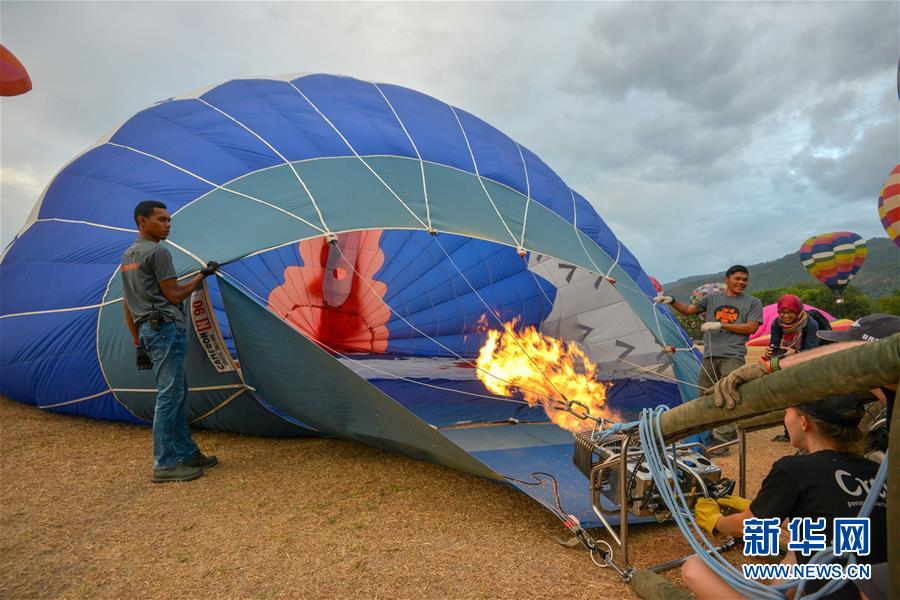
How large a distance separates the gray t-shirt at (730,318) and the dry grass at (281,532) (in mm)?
1048

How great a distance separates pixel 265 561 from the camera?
2.25 meters

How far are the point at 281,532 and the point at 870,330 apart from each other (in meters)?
2.34

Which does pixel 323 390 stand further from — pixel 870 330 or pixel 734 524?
pixel 870 330

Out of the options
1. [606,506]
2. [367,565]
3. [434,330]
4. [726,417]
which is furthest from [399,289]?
[726,417]

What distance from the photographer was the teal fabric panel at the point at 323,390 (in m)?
2.85

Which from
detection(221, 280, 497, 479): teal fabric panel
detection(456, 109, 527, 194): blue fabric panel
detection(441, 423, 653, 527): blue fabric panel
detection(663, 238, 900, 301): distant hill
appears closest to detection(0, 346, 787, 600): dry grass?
detection(441, 423, 653, 527): blue fabric panel

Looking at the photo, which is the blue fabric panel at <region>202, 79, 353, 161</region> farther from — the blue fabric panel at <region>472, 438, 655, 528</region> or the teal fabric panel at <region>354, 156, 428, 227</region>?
the blue fabric panel at <region>472, 438, 655, 528</region>

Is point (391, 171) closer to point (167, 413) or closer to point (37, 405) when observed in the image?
point (167, 413)

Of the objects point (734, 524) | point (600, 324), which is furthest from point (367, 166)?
point (734, 524)

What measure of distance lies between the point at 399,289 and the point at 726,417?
5.14 metres

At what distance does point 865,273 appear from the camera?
84.9m

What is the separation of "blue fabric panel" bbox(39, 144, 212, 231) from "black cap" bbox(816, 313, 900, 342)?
3.80 m

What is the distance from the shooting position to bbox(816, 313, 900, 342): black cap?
1601 mm

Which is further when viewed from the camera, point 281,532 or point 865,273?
point 865,273
